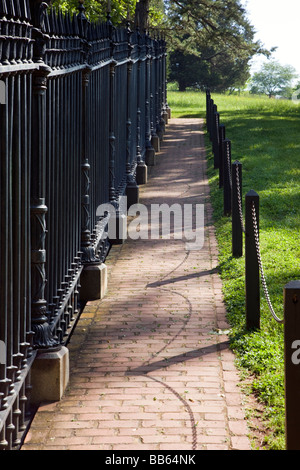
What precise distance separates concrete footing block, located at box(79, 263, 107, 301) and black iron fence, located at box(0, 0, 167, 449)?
77 millimetres

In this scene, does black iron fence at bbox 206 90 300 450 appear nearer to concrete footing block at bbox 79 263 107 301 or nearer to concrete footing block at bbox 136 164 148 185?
concrete footing block at bbox 79 263 107 301

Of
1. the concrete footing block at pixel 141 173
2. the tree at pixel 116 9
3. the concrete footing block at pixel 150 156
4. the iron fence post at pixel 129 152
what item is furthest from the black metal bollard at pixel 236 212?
the tree at pixel 116 9

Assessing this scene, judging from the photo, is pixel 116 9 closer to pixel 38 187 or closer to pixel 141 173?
pixel 141 173

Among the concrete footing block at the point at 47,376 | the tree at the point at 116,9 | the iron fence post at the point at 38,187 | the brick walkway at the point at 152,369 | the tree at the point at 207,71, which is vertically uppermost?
the tree at the point at 116,9

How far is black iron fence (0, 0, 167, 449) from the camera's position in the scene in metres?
4.23

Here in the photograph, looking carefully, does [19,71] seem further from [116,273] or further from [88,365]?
[116,273]

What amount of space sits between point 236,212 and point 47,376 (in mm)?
4139

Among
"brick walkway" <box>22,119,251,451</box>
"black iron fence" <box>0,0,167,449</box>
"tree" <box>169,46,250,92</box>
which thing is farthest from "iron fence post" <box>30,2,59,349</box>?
"tree" <box>169,46,250,92</box>

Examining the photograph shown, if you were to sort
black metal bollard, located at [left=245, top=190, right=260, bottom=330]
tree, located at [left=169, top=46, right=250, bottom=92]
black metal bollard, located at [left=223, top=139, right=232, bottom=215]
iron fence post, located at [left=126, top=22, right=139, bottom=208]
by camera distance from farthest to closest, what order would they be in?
tree, located at [left=169, top=46, right=250, bottom=92]
iron fence post, located at [left=126, top=22, right=139, bottom=208]
black metal bollard, located at [left=223, top=139, right=232, bottom=215]
black metal bollard, located at [left=245, top=190, right=260, bottom=330]

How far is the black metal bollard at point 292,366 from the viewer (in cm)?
376

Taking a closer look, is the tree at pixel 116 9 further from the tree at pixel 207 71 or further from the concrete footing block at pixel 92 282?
the tree at pixel 207 71

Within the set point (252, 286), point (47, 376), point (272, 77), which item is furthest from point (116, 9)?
point (272, 77)

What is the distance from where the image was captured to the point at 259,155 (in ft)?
59.0

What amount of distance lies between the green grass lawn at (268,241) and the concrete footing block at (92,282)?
48.1 inches
